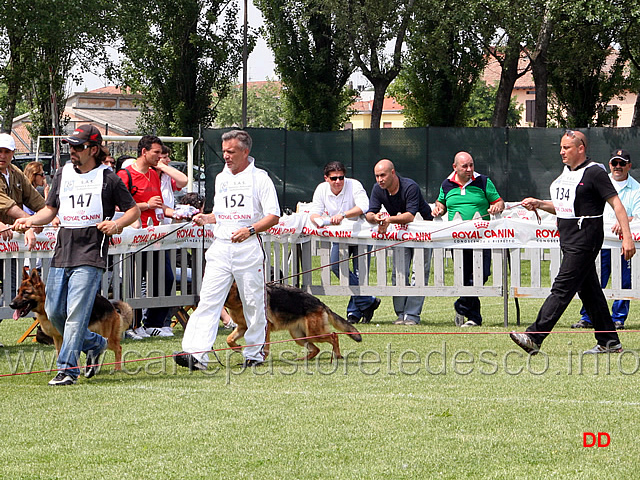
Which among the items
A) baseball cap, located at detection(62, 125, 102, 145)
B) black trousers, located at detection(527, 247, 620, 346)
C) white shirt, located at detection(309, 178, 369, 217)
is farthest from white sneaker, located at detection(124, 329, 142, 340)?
black trousers, located at detection(527, 247, 620, 346)

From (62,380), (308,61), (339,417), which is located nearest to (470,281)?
(62,380)

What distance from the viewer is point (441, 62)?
34125mm

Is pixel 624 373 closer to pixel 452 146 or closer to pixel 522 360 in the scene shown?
pixel 522 360

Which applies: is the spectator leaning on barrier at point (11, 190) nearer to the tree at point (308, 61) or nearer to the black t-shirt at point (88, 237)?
the black t-shirt at point (88, 237)

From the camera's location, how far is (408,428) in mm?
5605

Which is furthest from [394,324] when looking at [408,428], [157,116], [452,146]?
[157,116]

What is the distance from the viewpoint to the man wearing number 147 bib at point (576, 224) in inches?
322

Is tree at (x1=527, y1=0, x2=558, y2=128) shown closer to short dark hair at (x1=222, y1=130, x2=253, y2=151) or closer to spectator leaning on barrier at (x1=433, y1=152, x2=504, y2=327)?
spectator leaning on barrier at (x1=433, y1=152, x2=504, y2=327)

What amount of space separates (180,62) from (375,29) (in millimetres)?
9751

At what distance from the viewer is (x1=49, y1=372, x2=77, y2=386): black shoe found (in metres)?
7.23

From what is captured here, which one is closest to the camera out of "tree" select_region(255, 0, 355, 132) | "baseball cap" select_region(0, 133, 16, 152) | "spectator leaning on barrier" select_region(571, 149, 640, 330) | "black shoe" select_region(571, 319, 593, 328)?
"baseball cap" select_region(0, 133, 16, 152)

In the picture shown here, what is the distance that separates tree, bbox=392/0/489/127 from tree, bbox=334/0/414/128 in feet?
1.82

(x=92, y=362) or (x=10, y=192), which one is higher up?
(x=10, y=192)

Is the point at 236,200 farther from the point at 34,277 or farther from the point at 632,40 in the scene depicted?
the point at 632,40
